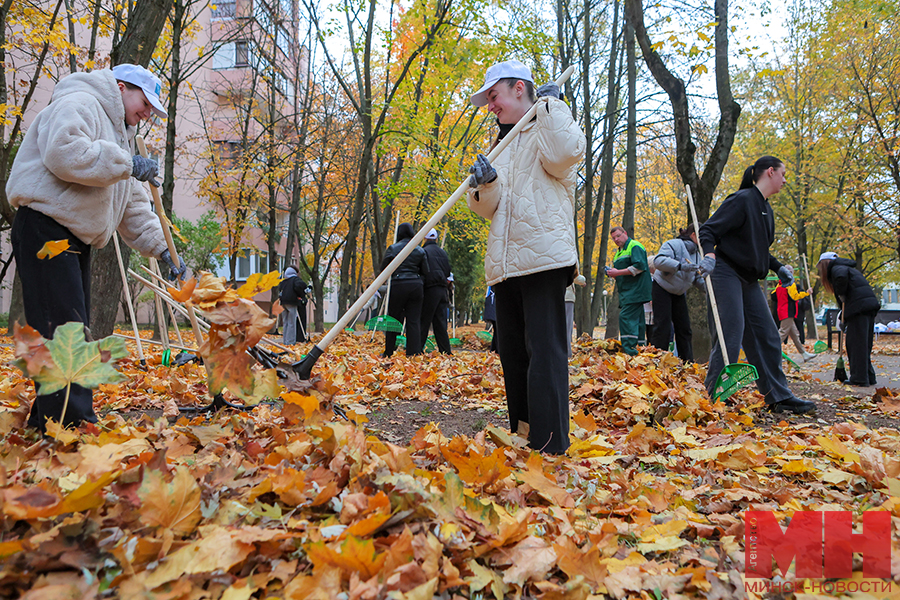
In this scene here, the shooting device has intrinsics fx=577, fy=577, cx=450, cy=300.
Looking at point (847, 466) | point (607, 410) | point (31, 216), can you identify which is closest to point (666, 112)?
point (607, 410)

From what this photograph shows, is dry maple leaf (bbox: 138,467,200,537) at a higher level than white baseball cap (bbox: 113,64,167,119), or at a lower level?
lower

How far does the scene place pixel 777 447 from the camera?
3145 millimetres

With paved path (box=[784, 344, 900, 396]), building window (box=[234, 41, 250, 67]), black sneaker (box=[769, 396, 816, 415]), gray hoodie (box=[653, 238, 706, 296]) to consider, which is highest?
building window (box=[234, 41, 250, 67])

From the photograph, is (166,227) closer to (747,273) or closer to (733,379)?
(733,379)

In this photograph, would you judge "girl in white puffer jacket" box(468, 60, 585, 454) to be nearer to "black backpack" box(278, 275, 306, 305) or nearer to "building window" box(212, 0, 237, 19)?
"black backpack" box(278, 275, 306, 305)

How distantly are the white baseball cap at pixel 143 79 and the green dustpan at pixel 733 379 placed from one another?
13.1 feet

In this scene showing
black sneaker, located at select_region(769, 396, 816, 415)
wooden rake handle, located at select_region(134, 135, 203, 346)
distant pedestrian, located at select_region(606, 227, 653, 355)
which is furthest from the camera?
distant pedestrian, located at select_region(606, 227, 653, 355)

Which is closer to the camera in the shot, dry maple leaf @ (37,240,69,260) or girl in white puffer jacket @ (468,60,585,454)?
dry maple leaf @ (37,240,69,260)

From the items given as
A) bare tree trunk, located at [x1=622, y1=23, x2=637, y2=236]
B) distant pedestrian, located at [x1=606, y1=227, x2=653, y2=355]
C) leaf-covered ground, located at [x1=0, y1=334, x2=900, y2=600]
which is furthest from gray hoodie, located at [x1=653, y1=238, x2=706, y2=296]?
bare tree trunk, located at [x1=622, y1=23, x2=637, y2=236]

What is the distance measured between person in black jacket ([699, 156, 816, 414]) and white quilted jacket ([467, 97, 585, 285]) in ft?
7.11

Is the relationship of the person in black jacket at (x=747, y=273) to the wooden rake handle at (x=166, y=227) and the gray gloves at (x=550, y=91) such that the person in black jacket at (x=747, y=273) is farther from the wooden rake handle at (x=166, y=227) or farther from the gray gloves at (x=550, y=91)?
the wooden rake handle at (x=166, y=227)

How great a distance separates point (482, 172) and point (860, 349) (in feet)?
20.4

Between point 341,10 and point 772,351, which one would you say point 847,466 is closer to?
point 772,351

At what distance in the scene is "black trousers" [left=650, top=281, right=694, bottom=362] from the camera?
24.1 ft
